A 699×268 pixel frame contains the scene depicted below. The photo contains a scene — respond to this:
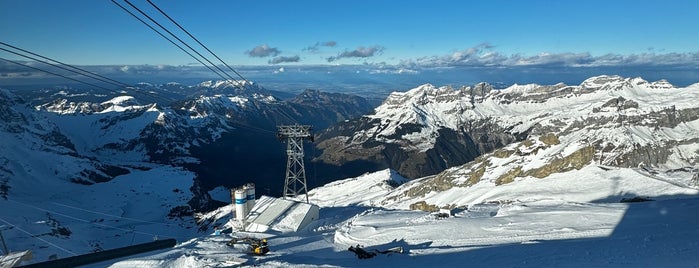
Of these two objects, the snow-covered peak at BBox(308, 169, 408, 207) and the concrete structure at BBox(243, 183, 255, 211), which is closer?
the concrete structure at BBox(243, 183, 255, 211)

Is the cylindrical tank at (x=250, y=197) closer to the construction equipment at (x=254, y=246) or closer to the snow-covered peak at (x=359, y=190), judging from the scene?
the construction equipment at (x=254, y=246)

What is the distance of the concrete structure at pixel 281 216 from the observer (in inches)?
1809

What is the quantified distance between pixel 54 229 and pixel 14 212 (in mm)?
29813

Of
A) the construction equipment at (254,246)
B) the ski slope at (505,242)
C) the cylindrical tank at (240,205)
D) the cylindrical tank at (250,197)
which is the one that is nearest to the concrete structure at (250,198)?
the cylindrical tank at (250,197)

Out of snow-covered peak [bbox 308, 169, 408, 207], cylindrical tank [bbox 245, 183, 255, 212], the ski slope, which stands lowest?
snow-covered peak [bbox 308, 169, 408, 207]

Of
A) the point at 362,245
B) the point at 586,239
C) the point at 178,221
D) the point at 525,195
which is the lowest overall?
the point at 178,221

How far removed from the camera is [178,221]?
139375mm

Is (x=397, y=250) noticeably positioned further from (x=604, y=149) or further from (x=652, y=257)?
(x=604, y=149)

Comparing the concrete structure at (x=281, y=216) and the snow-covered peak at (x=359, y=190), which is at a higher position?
the concrete structure at (x=281, y=216)

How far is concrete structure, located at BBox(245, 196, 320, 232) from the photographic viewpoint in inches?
1809

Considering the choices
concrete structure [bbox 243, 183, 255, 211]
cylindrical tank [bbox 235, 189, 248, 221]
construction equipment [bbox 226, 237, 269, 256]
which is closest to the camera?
construction equipment [bbox 226, 237, 269, 256]

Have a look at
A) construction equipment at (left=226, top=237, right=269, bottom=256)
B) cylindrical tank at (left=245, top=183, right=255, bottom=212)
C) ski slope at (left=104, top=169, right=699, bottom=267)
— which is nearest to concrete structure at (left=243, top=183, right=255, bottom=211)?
cylindrical tank at (left=245, top=183, right=255, bottom=212)

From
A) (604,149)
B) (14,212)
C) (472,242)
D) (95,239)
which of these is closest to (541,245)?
(472,242)

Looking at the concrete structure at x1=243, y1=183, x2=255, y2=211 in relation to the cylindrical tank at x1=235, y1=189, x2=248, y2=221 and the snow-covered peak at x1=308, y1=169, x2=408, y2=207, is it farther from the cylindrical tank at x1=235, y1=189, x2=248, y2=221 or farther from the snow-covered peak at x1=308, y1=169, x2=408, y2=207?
the snow-covered peak at x1=308, y1=169, x2=408, y2=207
